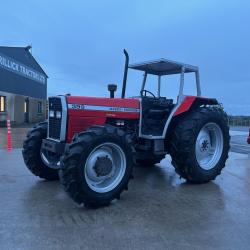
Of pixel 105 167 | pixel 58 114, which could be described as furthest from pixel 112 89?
pixel 105 167

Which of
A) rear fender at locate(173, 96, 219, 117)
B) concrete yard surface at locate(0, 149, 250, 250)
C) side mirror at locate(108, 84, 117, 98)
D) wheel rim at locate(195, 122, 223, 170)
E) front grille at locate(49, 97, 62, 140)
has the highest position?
side mirror at locate(108, 84, 117, 98)

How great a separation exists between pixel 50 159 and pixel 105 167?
162 centimetres

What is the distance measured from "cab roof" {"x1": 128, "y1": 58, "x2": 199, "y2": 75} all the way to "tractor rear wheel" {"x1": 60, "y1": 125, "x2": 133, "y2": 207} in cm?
216

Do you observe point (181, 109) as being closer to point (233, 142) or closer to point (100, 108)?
point (100, 108)

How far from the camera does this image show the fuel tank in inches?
221

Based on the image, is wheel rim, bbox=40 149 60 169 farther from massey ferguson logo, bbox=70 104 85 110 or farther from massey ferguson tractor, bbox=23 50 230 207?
massey ferguson logo, bbox=70 104 85 110

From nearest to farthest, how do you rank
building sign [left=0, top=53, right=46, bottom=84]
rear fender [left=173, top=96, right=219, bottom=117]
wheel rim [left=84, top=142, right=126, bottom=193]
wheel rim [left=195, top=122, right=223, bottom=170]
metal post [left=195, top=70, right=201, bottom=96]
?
wheel rim [left=84, top=142, right=126, bottom=193], rear fender [left=173, top=96, right=219, bottom=117], wheel rim [left=195, top=122, right=223, bottom=170], metal post [left=195, top=70, right=201, bottom=96], building sign [left=0, top=53, right=46, bottom=84]

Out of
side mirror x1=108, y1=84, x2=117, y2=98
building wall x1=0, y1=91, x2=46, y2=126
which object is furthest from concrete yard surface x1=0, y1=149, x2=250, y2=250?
building wall x1=0, y1=91, x2=46, y2=126

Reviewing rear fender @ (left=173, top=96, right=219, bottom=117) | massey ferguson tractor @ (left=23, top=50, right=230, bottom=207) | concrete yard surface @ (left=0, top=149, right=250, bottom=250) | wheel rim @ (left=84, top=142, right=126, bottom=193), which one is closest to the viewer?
concrete yard surface @ (left=0, top=149, right=250, bottom=250)

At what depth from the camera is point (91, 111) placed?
5.77 m

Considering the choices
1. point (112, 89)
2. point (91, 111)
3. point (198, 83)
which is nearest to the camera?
point (91, 111)

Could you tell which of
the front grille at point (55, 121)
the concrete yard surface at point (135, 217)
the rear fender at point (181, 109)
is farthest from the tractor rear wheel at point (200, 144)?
the front grille at point (55, 121)

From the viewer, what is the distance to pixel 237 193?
5.88m

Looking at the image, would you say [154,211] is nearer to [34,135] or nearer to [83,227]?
[83,227]
